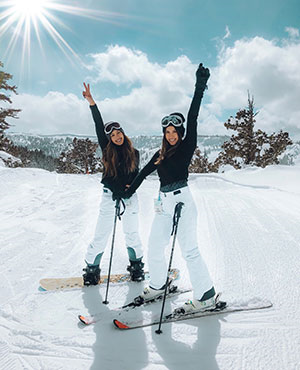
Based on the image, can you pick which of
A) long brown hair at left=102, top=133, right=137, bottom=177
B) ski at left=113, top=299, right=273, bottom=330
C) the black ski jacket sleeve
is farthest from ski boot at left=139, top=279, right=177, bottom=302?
the black ski jacket sleeve

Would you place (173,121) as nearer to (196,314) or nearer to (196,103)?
(196,103)

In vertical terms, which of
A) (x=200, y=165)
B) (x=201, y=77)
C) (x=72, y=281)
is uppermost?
(x=200, y=165)

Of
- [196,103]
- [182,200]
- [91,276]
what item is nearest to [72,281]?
[91,276]

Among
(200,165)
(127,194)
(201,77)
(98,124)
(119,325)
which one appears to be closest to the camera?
(119,325)

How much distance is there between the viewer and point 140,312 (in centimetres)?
289

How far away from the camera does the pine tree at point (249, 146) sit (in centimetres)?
2805

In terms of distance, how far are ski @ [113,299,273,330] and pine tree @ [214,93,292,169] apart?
2827cm

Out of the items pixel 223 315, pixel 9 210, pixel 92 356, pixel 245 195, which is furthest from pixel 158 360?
pixel 245 195

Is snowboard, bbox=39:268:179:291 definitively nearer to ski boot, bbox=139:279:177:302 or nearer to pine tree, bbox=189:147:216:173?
ski boot, bbox=139:279:177:302

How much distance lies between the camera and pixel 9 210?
7.67 metres

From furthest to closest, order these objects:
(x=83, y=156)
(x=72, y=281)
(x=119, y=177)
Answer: (x=83, y=156), (x=72, y=281), (x=119, y=177)

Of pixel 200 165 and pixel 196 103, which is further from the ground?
pixel 200 165

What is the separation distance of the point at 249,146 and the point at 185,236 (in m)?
28.9

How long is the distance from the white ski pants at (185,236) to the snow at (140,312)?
0.44 m
